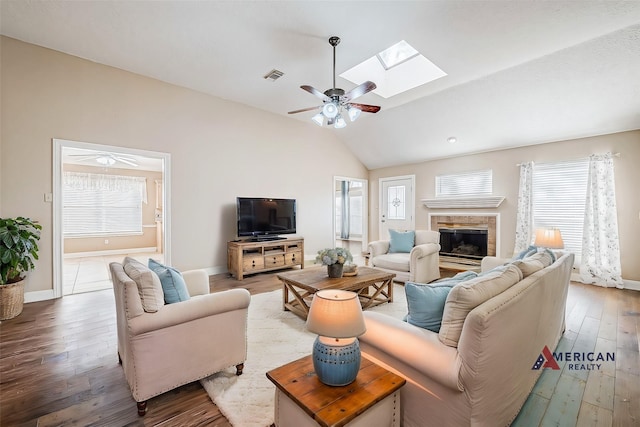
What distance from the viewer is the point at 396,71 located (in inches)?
182

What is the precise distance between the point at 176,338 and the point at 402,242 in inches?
155

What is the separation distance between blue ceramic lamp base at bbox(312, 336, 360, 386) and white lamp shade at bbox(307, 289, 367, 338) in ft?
0.30

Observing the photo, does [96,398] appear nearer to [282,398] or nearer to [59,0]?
[282,398]

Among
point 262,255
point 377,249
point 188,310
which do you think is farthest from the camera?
point 262,255

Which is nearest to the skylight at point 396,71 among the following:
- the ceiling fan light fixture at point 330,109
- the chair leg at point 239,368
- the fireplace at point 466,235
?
the ceiling fan light fixture at point 330,109

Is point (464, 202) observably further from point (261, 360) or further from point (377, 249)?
point (261, 360)

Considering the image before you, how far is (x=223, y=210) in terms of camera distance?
5.28 metres

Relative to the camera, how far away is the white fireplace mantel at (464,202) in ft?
18.1

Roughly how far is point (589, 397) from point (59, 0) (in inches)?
219

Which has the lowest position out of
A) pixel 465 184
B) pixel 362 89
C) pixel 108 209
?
pixel 108 209

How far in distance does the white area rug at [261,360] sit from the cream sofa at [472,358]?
0.78m

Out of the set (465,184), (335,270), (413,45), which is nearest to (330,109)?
(413,45)

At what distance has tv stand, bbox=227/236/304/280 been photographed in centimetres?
491

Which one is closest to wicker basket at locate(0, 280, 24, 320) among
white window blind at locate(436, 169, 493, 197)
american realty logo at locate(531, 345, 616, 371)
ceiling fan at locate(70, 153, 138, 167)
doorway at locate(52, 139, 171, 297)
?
doorway at locate(52, 139, 171, 297)
